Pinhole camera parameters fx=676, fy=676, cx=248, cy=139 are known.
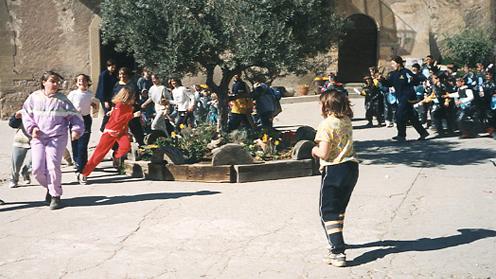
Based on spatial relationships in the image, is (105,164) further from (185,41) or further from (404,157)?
(404,157)

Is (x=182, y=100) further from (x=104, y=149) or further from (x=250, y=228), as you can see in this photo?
(x=250, y=228)

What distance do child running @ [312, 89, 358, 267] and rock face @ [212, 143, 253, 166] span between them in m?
3.36

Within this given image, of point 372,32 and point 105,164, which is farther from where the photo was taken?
point 372,32

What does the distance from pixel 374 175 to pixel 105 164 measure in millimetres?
4435

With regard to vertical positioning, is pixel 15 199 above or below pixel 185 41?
below

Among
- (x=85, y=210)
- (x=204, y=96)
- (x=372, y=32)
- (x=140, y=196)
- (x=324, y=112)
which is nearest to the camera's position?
(x=324, y=112)

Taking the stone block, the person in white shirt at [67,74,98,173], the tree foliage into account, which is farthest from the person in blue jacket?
the tree foliage

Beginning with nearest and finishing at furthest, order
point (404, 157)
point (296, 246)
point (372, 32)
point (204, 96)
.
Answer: point (296, 246), point (404, 157), point (204, 96), point (372, 32)

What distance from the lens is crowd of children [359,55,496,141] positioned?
12.8 m

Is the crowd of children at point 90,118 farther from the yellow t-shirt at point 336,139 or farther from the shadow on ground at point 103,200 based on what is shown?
the yellow t-shirt at point 336,139

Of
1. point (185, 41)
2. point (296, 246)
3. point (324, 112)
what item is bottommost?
point (296, 246)

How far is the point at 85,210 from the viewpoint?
7801 millimetres

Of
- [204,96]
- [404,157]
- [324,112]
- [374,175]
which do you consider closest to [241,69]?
[374,175]

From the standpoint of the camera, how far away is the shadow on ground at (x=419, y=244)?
19.5 ft
